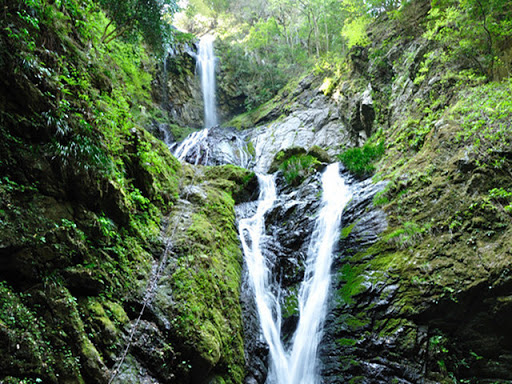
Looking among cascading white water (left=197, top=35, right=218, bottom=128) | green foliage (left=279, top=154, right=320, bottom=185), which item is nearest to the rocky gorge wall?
green foliage (left=279, top=154, right=320, bottom=185)

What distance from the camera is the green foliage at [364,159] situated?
10.1 meters

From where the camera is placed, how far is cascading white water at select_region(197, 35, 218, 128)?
78.7ft

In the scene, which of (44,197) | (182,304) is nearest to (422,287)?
(182,304)

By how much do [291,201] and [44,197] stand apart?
7.49 metres

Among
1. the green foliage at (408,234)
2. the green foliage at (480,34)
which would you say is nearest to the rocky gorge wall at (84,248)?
the green foliage at (408,234)

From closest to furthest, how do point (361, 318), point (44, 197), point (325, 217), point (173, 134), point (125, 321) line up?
point (44, 197) < point (125, 321) < point (361, 318) < point (325, 217) < point (173, 134)

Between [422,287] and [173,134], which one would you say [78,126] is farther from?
[173,134]

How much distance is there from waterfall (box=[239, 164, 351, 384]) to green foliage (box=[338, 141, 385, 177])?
108 centimetres

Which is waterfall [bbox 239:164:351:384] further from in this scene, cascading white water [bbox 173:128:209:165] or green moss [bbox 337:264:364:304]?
cascading white water [bbox 173:128:209:165]

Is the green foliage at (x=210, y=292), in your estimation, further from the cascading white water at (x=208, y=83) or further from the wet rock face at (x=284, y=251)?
the cascading white water at (x=208, y=83)

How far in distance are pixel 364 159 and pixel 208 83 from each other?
1838 cm

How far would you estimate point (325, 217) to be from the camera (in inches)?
328

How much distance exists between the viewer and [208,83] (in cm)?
2448

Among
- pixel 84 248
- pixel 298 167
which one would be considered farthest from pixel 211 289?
pixel 298 167
